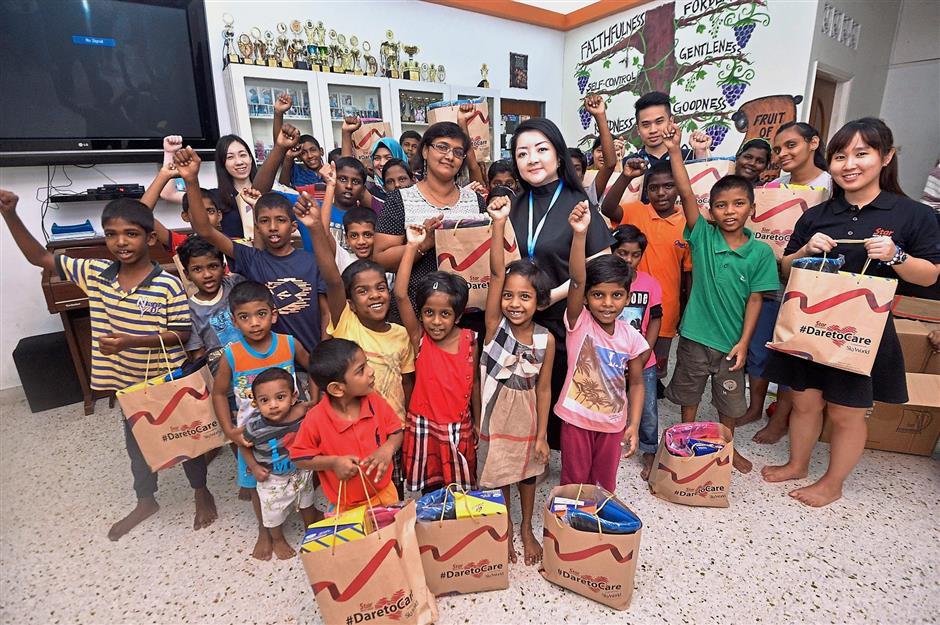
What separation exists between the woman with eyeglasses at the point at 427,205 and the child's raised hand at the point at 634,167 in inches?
28.0

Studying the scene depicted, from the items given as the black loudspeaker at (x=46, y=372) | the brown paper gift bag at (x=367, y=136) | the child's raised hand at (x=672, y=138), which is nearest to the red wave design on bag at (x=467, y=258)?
the child's raised hand at (x=672, y=138)

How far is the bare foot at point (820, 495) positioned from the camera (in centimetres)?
185

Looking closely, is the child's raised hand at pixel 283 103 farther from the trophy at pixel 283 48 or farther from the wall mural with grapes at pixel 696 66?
the wall mural with grapes at pixel 696 66

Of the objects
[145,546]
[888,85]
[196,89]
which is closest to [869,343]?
A: [145,546]

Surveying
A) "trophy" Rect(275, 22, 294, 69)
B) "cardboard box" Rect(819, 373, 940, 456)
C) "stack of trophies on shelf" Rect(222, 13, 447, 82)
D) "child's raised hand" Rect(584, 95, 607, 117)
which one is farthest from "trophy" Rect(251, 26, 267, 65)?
"cardboard box" Rect(819, 373, 940, 456)

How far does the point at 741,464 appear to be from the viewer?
6.91 ft

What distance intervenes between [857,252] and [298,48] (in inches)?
170

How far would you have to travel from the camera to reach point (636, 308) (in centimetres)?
187

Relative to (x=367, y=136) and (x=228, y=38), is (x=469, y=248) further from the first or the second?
(x=228, y=38)

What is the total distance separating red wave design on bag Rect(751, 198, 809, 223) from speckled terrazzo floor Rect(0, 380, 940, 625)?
117cm

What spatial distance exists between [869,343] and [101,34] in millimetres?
4536

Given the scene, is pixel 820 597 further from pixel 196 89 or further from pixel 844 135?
pixel 196 89

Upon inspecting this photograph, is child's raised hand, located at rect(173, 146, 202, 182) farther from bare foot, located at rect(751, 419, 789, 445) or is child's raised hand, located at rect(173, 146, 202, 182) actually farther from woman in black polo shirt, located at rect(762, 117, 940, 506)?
bare foot, located at rect(751, 419, 789, 445)

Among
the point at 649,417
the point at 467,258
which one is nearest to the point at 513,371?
the point at 467,258
